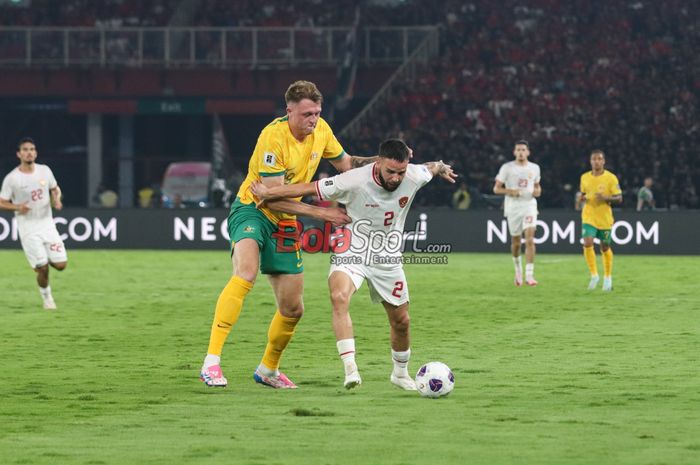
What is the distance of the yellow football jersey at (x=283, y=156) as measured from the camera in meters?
10.0

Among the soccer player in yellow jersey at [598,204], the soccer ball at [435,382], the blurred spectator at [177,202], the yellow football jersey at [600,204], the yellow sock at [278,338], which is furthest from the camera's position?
the blurred spectator at [177,202]

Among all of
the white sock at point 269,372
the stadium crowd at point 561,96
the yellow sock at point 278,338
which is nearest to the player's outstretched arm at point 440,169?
the yellow sock at point 278,338

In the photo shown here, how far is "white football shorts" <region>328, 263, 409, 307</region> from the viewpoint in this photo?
32.8 ft

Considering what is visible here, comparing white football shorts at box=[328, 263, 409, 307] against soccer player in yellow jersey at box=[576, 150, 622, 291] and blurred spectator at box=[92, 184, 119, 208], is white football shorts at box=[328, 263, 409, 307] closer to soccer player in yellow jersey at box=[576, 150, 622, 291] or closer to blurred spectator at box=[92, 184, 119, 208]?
soccer player in yellow jersey at box=[576, 150, 622, 291]

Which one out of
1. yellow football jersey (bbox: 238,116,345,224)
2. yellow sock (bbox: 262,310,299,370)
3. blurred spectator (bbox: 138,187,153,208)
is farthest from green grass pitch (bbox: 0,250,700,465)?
blurred spectator (bbox: 138,187,153,208)

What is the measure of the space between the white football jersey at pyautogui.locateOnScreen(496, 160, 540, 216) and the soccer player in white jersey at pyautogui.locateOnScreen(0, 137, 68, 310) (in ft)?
25.1

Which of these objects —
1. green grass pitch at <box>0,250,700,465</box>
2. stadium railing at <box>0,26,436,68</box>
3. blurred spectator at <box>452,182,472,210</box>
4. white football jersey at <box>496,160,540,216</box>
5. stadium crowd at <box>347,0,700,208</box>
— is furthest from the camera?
stadium railing at <box>0,26,436,68</box>

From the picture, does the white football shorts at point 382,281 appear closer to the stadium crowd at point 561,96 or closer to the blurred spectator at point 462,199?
the blurred spectator at point 462,199

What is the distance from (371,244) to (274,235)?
752 millimetres

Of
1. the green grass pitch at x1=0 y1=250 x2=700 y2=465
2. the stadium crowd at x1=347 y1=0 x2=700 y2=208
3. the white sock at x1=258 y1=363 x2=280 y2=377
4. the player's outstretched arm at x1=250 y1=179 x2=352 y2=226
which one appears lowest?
the green grass pitch at x1=0 y1=250 x2=700 y2=465

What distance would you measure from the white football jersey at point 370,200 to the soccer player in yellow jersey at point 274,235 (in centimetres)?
40

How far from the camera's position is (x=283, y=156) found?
33.2 feet

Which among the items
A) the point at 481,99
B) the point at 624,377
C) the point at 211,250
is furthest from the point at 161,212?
the point at 624,377

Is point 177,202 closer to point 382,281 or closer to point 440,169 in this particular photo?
point 440,169
